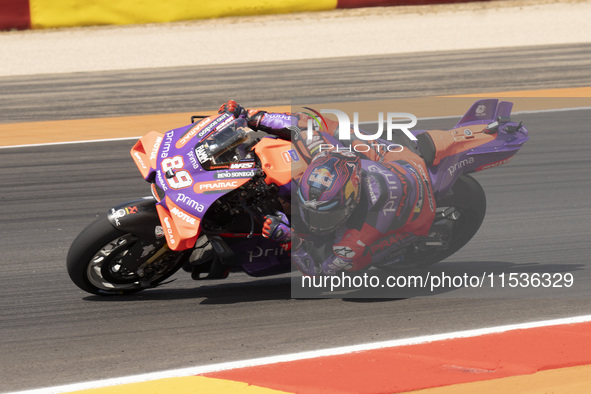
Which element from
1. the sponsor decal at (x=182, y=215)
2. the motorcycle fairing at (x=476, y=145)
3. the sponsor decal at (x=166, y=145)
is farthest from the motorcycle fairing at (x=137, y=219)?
the motorcycle fairing at (x=476, y=145)

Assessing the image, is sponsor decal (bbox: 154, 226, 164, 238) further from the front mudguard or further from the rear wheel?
the rear wheel

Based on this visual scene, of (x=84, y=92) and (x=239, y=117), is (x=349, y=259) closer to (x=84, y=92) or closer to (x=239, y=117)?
(x=239, y=117)

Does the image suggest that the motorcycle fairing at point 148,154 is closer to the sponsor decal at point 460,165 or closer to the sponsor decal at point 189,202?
the sponsor decal at point 189,202

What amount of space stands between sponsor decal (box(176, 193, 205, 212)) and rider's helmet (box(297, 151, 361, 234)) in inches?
25.6

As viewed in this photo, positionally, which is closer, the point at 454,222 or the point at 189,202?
the point at 189,202

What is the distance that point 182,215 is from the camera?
18.3 ft

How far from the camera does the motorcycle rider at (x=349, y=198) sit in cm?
556

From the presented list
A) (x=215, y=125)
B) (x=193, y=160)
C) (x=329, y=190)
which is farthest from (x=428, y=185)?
(x=193, y=160)

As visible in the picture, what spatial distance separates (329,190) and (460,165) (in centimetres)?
122

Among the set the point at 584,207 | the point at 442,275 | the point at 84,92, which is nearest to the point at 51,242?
the point at 442,275

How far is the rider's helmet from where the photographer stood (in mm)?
5508

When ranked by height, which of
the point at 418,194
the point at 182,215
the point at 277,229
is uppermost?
the point at 418,194

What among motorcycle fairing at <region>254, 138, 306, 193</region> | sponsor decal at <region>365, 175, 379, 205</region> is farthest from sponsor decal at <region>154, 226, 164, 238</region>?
sponsor decal at <region>365, 175, 379, 205</region>

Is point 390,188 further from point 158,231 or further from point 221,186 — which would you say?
point 158,231
